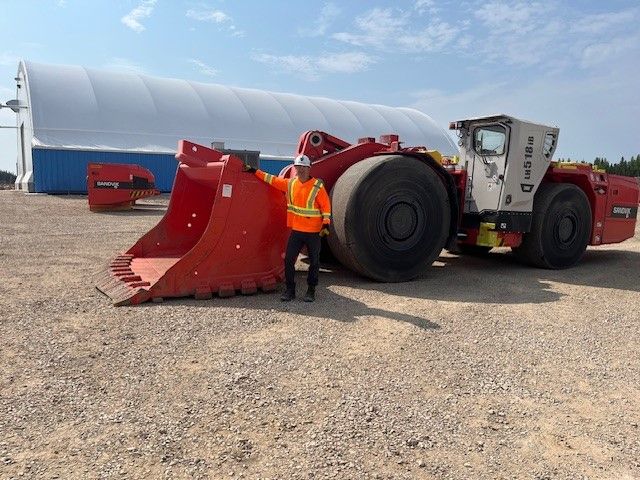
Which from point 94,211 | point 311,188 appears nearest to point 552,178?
point 311,188

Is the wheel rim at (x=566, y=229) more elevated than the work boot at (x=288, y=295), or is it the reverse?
the wheel rim at (x=566, y=229)

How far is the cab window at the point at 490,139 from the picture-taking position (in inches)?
276

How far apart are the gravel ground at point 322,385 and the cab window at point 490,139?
216 centimetres

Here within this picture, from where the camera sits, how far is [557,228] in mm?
7598

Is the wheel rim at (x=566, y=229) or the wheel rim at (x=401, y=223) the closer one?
the wheel rim at (x=401, y=223)

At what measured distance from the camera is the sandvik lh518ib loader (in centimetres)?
535

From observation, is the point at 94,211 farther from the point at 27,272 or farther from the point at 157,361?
the point at 157,361

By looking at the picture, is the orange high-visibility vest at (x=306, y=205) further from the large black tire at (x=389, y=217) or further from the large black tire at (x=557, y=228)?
the large black tire at (x=557, y=228)

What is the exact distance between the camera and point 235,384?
3.32 metres

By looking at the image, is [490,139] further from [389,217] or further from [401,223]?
[389,217]

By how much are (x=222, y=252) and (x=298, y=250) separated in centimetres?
79

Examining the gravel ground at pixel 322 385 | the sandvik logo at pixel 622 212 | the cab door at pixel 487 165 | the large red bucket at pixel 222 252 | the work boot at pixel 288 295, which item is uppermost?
the cab door at pixel 487 165

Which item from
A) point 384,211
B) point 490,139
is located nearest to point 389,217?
point 384,211

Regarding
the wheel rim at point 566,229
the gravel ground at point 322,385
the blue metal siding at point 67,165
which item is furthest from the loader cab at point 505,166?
the blue metal siding at point 67,165
